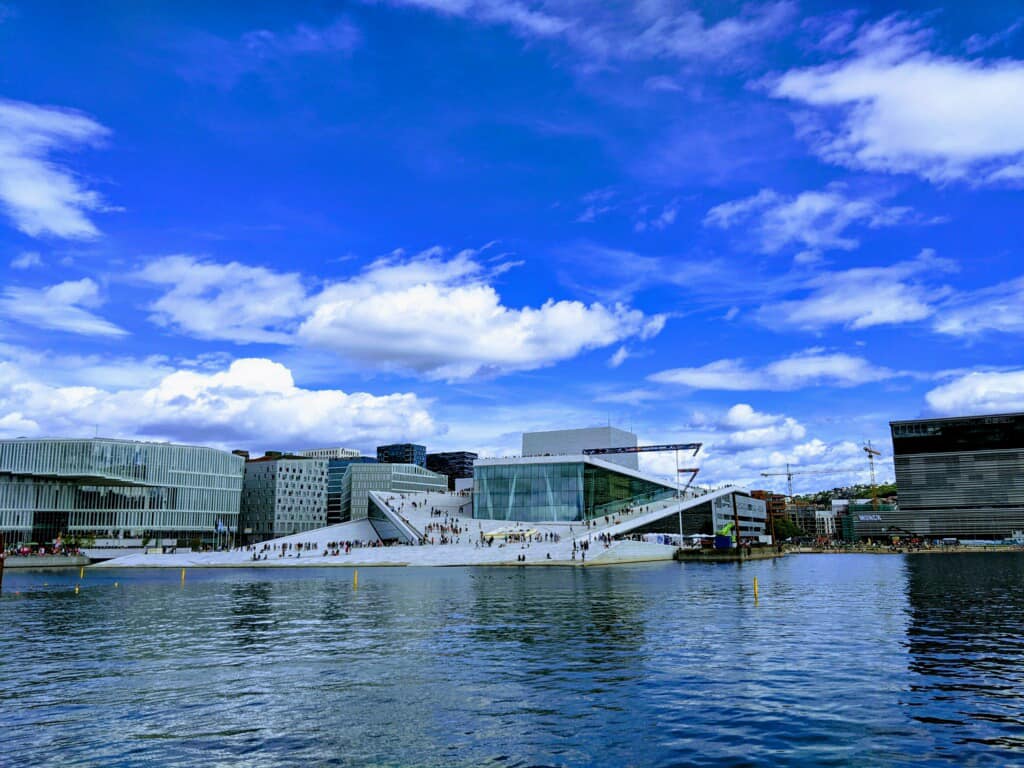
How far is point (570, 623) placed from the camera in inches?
1407

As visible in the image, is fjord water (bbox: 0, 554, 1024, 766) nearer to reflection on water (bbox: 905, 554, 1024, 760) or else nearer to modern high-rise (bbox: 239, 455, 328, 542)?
reflection on water (bbox: 905, 554, 1024, 760)

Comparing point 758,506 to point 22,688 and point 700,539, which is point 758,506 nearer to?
point 700,539

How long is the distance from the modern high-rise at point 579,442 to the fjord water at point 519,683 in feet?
404

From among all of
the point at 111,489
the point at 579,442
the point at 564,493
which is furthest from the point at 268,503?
the point at 564,493

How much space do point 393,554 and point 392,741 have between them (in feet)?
258

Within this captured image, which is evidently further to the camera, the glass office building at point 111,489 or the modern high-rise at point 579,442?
the modern high-rise at point 579,442

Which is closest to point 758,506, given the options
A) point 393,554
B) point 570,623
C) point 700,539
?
point 700,539

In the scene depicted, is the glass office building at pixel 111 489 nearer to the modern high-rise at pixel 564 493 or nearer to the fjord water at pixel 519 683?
the modern high-rise at pixel 564 493

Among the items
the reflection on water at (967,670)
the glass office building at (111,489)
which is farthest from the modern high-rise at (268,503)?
the reflection on water at (967,670)

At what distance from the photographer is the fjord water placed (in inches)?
653

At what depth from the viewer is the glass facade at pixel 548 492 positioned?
393 feet

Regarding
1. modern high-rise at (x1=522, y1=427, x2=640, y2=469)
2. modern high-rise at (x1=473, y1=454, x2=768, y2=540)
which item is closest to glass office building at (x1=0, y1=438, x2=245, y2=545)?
modern high-rise at (x1=473, y1=454, x2=768, y2=540)

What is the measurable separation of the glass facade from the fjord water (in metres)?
73.3

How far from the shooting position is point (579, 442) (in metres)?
171
